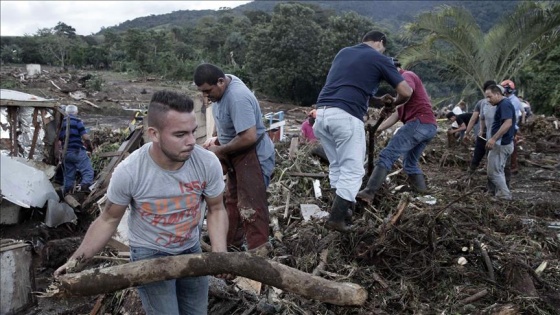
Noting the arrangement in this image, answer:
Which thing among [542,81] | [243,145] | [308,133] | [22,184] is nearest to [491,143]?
[308,133]

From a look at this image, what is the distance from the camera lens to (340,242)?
13.5 ft

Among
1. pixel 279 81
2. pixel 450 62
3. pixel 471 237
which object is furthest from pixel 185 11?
pixel 471 237

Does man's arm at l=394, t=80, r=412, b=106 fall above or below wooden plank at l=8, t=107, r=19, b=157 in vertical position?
above

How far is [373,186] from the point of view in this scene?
4.72 m

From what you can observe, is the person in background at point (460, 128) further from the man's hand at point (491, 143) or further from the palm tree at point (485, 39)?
the man's hand at point (491, 143)

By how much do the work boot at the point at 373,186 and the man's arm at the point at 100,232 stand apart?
283 centimetres

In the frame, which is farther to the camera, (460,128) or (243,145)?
(460,128)

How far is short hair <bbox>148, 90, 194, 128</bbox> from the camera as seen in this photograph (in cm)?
225

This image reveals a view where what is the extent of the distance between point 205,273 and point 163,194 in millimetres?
446

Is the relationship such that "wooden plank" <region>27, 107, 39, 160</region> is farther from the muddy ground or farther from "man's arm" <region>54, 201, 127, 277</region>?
"man's arm" <region>54, 201, 127, 277</region>

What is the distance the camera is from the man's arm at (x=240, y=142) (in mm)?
3803

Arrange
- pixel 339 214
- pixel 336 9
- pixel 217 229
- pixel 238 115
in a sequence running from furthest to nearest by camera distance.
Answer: pixel 336 9, pixel 339 214, pixel 238 115, pixel 217 229

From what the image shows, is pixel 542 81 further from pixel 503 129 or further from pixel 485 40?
pixel 503 129

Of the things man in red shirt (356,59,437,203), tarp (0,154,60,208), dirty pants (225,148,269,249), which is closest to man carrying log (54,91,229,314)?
dirty pants (225,148,269,249)
